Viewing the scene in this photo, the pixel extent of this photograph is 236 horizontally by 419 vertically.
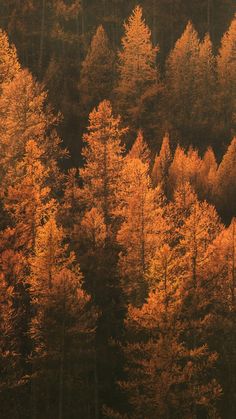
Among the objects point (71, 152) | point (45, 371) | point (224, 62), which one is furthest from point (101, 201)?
point (224, 62)

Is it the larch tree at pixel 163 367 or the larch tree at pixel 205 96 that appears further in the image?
the larch tree at pixel 205 96

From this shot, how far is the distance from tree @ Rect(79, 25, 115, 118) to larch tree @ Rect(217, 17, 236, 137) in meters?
10.4

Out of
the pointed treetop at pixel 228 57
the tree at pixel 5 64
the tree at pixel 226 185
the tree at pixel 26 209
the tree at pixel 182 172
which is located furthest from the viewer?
the pointed treetop at pixel 228 57

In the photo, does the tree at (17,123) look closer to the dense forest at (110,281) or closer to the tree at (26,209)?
the dense forest at (110,281)

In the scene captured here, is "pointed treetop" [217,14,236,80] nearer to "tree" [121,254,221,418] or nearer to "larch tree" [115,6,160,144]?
"larch tree" [115,6,160,144]

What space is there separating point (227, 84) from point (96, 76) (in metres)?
12.4

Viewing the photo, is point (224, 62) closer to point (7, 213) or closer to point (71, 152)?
point (71, 152)

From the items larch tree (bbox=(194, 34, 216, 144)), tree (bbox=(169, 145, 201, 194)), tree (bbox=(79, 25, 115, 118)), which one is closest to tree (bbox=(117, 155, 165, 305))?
tree (bbox=(169, 145, 201, 194))

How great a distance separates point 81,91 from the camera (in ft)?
193

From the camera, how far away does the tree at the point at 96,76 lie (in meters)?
58.2

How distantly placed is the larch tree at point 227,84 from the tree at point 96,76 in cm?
1043

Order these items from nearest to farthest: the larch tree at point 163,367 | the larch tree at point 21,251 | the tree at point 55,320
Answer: the tree at point 55,320, the larch tree at point 163,367, the larch tree at point 21,251

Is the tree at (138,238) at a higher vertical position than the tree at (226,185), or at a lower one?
lower

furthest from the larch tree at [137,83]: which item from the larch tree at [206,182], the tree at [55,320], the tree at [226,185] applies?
the tree at [55,320]
